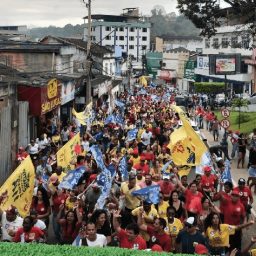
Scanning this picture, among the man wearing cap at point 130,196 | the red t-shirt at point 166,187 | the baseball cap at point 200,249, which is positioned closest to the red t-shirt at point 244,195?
the red t-shirt at point 166,187

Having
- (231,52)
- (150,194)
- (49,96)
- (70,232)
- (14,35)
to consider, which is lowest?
(70,232)

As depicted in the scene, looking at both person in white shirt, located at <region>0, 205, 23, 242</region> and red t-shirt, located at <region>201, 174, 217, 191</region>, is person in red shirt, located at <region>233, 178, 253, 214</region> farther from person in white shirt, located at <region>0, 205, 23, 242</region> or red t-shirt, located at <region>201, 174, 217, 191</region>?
person in white shirt, located at <region>0, 205, 23, 242</region>

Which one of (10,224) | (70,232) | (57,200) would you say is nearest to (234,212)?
(70,232)

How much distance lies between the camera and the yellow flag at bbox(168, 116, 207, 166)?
14.5m

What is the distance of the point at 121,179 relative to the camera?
44.0 ft

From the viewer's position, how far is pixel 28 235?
916 centimetres

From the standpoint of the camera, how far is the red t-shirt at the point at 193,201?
10.7 meters

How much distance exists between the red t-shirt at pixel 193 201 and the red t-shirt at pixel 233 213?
0.50 meters

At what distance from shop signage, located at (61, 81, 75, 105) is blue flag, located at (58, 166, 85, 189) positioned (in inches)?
655

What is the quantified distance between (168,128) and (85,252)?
17186 millimetres

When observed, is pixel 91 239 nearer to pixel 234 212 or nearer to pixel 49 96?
pixel 234 212

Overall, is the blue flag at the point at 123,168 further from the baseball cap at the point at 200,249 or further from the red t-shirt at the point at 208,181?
the baseball cap at the point at 200,249

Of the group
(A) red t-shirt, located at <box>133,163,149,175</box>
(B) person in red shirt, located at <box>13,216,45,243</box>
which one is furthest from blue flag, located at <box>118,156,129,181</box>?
(B) person in red shirt, located at <box>13,216,45,243</box>

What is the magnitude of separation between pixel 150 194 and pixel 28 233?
2584 millimetres
